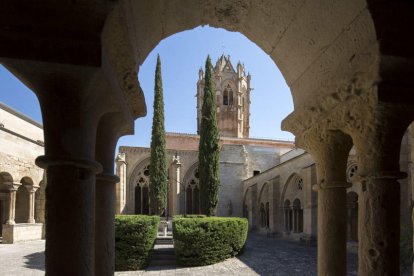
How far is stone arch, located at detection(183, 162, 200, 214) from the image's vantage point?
25422 mm

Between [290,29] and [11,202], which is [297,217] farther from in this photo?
[290,29]

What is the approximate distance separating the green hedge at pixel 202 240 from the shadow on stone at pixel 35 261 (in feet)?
11.6

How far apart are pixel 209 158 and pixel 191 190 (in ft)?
31.4

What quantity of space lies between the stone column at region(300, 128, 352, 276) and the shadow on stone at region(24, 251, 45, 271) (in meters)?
8.37

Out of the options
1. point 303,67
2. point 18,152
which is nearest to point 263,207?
point 18,152

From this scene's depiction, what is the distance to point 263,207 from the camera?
21.0m

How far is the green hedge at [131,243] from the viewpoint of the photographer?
28.1 ft

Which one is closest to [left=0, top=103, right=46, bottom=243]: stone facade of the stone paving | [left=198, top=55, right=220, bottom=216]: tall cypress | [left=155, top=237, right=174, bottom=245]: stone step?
the stone paving

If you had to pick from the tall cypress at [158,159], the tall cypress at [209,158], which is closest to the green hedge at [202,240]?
the tall cypress at [209,158]

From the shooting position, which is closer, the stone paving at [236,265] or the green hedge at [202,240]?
the stone paving at [236,265]

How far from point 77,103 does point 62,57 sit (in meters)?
0.21

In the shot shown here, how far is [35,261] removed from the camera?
9.55m

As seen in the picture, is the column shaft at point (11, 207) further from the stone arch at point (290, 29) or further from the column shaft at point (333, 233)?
the column shaft at point (333, 233)

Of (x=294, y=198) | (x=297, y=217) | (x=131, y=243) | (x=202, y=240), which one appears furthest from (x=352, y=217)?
(x=131, y=243)
